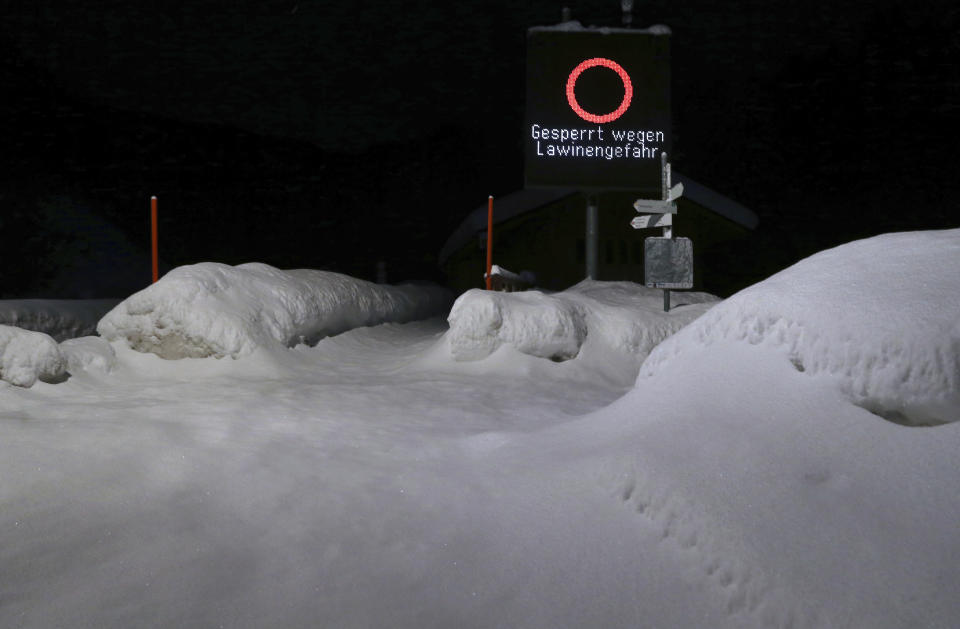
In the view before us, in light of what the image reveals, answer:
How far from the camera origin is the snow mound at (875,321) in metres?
2.98

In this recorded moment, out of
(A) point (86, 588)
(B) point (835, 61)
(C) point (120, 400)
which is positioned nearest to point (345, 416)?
(C) point (120, 400)

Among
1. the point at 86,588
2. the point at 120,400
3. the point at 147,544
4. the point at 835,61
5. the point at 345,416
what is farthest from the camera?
the point at 835,61

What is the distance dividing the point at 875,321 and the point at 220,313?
271 inches

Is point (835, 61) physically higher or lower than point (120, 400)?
higher

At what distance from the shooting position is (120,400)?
6.06m

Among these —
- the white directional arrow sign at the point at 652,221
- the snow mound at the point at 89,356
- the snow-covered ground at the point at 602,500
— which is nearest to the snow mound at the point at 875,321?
the snow-covered ground at the point at 602,500

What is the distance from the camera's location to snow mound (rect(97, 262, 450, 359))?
796cm

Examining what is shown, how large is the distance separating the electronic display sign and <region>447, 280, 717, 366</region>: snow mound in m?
8.69

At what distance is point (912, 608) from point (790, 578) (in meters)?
0.38

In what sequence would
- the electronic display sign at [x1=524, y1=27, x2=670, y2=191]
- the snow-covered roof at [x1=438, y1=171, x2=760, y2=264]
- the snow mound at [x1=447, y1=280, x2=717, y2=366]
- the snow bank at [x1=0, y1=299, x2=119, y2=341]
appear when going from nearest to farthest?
the snow mound at [x1=447, y1=280, x2=717, y2=366] < the snow bank at [x1=0, y1=299, x2=119, y2=341] < the electronic display sign at [x1=524, y1=27, x2=670, y2=191] < the snow-covered roof at [x1=438, y1=171, x2=760, y2=264]

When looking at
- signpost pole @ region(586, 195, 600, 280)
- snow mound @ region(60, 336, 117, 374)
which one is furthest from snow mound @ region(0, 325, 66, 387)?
signpost pole @ region(586, 195, 600, 280)

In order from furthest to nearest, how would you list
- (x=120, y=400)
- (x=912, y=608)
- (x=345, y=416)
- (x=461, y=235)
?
(x=461, y=235)
(x=120, y=400)
(x=345, y=416)
(x=912, y=608)

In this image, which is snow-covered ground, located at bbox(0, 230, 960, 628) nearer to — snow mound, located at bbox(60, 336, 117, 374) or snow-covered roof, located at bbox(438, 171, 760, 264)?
snow mound, located at bbox(60, 336, 117, 374)

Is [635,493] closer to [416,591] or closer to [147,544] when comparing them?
[416,591]
